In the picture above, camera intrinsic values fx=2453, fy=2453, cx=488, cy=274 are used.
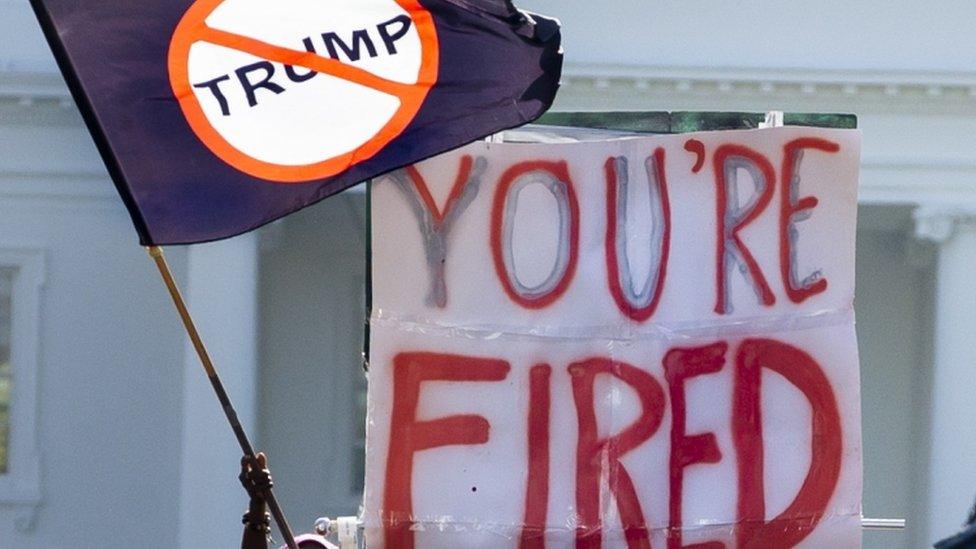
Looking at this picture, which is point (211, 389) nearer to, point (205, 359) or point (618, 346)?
point (618, 346)

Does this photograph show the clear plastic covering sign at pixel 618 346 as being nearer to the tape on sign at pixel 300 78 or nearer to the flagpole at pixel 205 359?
the tape on sign at pixel 300 78

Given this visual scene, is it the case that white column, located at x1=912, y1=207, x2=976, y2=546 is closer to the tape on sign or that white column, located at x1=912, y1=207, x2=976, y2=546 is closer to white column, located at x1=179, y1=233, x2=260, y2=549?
white column, located at x1=179, y1=233, x2=260, y2=549

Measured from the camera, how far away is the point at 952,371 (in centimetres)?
1608

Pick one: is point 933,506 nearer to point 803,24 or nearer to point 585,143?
point 803,24

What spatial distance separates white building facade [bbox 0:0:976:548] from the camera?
1600cm

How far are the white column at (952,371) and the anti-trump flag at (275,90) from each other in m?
11.7

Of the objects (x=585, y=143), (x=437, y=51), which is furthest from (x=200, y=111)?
(x=585, y=143)

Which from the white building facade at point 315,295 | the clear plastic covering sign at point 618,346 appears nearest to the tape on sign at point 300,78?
the clear plastic covering sign at point 618,346

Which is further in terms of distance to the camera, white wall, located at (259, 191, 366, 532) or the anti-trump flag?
white wall, located at (259, 191, 366, 532)

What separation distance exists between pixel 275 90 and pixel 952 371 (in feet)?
39.9

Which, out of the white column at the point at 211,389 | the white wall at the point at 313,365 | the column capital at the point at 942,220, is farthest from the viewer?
the white wall at the point at 313,365

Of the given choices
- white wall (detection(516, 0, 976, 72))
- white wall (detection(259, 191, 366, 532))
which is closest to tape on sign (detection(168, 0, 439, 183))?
white wall (detection(516, 0, 976, 72))

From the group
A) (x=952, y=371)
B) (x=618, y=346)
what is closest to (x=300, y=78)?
(x=618, y=346)

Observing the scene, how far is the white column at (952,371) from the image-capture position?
15.9m
